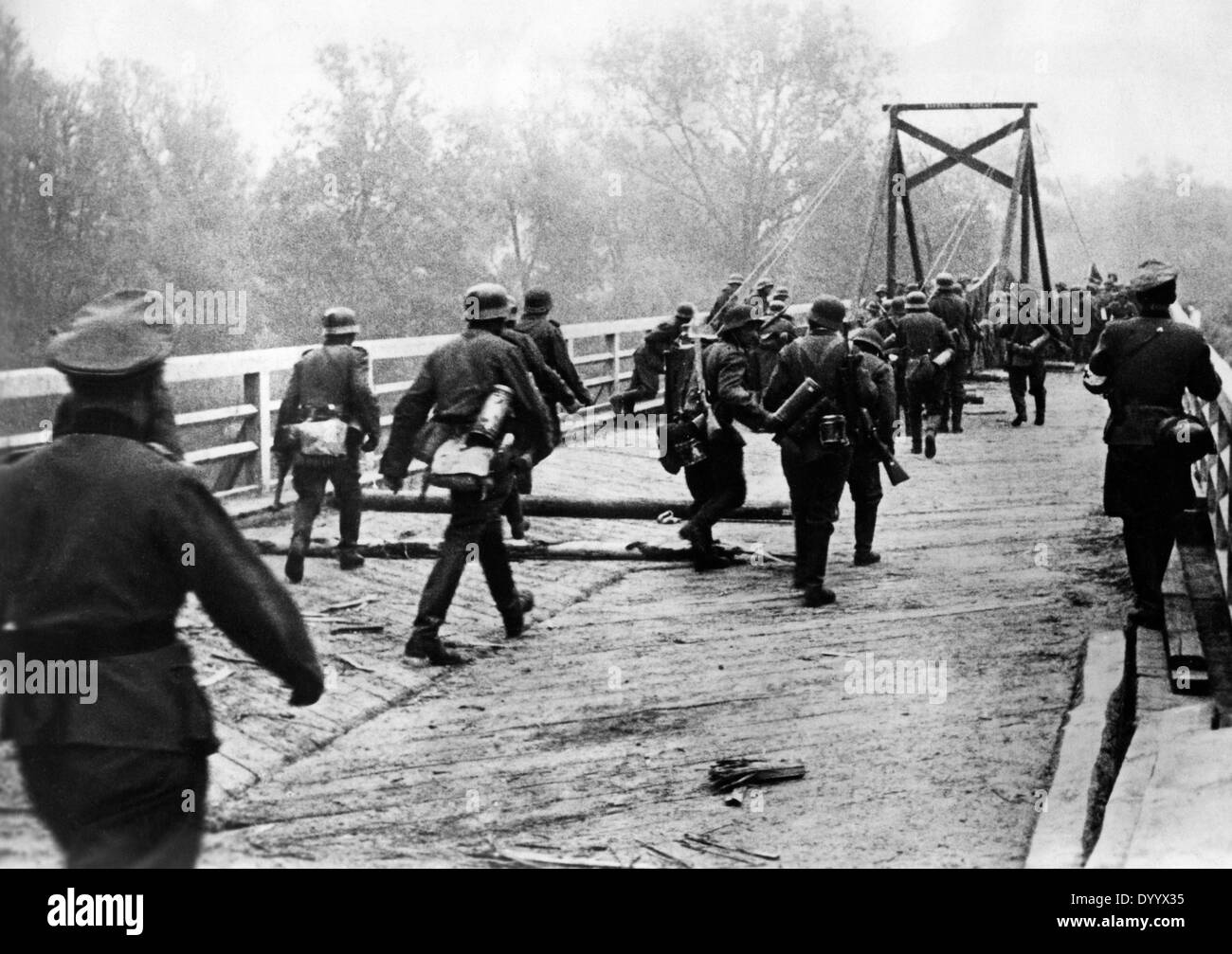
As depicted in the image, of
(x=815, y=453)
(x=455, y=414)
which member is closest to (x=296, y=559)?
(x=455, y=414)

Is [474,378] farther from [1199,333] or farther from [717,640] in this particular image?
[1199,333]

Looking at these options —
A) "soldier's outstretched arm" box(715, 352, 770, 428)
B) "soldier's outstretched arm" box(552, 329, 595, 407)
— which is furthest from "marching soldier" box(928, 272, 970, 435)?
"soldier's outstretched arm" box(552, 329, 595, 407)

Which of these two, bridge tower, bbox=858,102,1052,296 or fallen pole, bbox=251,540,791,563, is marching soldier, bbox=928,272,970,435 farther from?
fallen pole, bbox=251,540,791,563

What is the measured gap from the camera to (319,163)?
717 centimetres

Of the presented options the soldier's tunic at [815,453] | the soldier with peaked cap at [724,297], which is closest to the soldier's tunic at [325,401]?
the soldier with peaked cap at [724,297]

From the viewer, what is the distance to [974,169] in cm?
676

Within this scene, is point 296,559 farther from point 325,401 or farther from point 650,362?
point 650,362

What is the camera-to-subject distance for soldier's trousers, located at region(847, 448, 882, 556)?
24.1 ft

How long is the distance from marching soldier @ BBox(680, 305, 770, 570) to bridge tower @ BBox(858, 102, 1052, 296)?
0.73 metres

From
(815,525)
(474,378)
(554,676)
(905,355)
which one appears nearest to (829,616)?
(815,525)

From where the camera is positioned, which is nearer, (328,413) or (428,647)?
(428,647)

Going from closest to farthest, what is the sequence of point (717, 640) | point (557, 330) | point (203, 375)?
point (717, 640) → point (203, 375) → point (557, 330)

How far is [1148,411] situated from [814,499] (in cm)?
166
